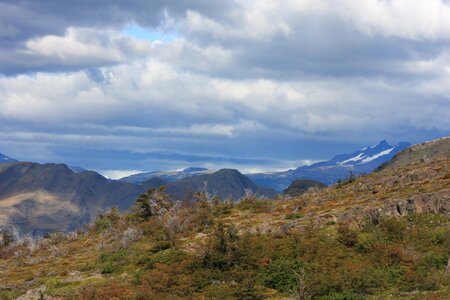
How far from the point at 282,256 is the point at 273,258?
67cm

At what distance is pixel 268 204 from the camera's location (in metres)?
57.0

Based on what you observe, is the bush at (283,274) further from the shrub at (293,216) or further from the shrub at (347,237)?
the shrub at (293,216)

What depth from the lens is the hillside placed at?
29906 millimetres

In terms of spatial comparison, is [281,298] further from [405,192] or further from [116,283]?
[405,192]

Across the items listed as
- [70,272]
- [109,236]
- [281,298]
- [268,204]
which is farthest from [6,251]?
[281,298]

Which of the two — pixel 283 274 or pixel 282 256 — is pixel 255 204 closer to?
pixel 282 256

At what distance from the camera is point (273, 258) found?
34.8 metres

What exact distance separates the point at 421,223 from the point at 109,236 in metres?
33.6

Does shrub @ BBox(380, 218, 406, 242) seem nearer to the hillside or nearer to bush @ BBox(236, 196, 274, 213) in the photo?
the hillside

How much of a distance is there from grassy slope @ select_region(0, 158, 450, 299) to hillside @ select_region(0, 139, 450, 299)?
0.25 ft

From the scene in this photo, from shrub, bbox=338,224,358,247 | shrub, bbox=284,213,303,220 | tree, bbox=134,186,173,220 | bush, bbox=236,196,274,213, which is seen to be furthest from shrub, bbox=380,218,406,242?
tree, bbox=134,186,173,220

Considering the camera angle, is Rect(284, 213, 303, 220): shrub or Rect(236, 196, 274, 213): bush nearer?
Rect(284, 213, 303, 220): shrub

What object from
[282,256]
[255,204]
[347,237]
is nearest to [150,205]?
[255,204]

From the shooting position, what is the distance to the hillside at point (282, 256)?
29.9 m
